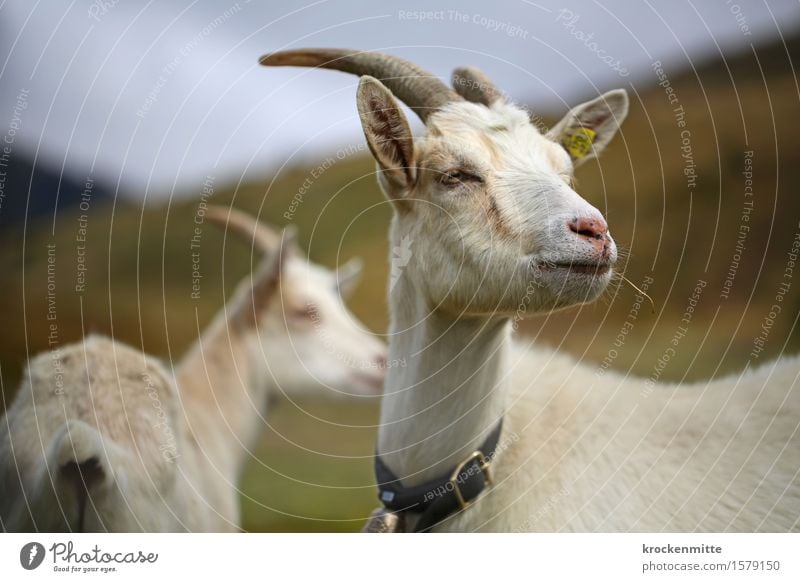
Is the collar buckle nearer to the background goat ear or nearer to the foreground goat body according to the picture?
the foreground goat body

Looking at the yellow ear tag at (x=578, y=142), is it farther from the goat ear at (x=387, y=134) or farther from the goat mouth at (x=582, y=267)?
the goat mouth at (x=582, y=267)

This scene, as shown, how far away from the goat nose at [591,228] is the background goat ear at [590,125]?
95 centimetres

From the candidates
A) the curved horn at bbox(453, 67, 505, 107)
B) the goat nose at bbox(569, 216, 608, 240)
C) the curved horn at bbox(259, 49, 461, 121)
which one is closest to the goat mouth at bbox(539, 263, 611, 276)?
the goat nose at bbox(569, 216, 608, 240)

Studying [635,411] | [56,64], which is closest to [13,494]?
[56,64]

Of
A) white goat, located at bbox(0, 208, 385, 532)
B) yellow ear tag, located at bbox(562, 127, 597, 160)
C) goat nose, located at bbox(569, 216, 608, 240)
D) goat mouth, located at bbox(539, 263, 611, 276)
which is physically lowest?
white goat, located at bbox(0, 208, 385, 532)

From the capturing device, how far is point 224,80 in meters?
4.76

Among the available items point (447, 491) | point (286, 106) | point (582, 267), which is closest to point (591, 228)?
point (582, 267)

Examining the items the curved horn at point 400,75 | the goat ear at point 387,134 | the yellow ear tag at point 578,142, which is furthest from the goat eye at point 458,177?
→ the yellow ear tag at point 578,142

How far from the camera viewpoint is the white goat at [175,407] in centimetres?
346

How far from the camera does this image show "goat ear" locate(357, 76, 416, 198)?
2.96m

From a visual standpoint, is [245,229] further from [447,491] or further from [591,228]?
[591,228]

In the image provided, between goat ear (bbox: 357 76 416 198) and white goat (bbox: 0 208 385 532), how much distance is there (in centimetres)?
176

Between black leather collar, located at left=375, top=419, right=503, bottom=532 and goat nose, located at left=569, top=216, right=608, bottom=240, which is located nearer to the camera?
goat nose, located at left=569, top=216, right=608, bottom=240

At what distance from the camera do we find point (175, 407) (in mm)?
4242
